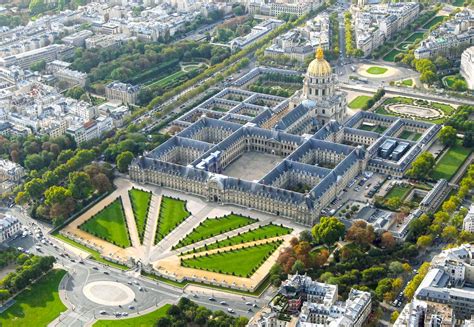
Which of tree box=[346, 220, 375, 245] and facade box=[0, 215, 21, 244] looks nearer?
tree box=[346, 220, 375, 245]

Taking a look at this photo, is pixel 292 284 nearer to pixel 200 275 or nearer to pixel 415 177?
pixel 200 275

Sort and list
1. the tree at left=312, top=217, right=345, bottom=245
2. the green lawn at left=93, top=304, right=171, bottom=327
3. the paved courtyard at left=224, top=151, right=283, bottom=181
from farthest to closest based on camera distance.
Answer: the paved courtyard at left=224, top=151, right=283, bottom=181 → the tree at left=312, top=217, right=345, bottom=245 → the green lawn at left=93, top=304, right=171, bottom=327

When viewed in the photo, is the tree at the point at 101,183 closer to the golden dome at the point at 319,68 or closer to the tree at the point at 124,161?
the tree at the point at 124,161

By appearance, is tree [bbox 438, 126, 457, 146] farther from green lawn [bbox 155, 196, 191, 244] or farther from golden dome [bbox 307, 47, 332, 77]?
green lawn [bbox 155, 196, 191, 244]

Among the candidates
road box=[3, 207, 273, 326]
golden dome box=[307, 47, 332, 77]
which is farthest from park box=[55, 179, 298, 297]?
golden dome box=[307, 47, 332, 77]

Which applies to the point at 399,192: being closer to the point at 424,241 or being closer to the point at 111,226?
the point at 424,241

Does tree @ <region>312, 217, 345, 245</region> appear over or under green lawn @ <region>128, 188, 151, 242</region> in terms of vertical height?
over

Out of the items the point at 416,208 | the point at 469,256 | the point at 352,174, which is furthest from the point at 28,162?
the point at 469,256
